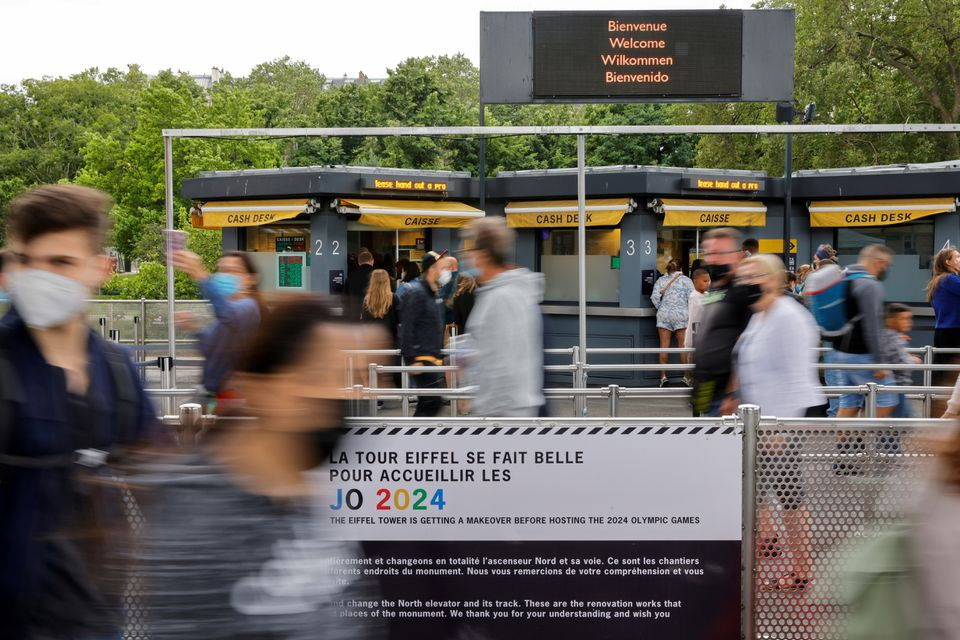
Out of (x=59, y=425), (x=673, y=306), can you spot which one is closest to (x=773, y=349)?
(x=59, y=425)

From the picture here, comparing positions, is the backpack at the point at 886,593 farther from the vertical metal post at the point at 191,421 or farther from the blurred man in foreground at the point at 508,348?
the vertical metal post at the point at 191,421

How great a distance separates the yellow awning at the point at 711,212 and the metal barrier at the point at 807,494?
41.2 feet

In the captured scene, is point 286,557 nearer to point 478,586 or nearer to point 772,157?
point 478,586

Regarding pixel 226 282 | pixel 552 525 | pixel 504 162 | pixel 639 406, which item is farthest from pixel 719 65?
Result: pixel 504 162

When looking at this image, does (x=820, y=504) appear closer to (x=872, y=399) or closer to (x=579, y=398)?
(x=872, y=399)

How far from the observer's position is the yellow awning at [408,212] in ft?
58.2

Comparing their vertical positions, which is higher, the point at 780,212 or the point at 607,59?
the point at 607,59

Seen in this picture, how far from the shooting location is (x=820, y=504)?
5250 mm

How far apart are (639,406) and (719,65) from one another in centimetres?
435

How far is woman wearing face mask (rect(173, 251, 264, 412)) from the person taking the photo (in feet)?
19.4

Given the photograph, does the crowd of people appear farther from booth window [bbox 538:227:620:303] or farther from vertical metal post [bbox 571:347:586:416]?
booth window [bbox 538:227:620:303]

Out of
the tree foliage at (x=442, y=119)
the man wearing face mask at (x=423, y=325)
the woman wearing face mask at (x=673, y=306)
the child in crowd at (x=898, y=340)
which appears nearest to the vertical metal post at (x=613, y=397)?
the man wearing face mask at (x=423, y=325)

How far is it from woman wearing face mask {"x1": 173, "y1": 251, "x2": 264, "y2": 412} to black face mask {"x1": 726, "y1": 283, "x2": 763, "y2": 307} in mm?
2690

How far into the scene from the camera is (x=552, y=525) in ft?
17.1
